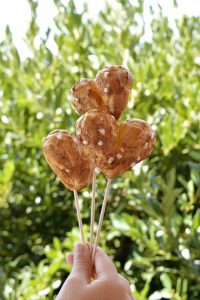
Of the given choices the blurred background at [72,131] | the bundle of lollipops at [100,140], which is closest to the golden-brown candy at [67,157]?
the bundle of lollipops at [100,140]

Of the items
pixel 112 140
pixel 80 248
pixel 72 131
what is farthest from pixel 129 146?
pixel 72 131

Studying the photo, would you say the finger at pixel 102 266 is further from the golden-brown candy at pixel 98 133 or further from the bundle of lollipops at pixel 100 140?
the golden-brown candy at pixel 98 133

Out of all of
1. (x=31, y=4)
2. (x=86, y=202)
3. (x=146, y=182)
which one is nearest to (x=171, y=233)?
(x=146, y=182)

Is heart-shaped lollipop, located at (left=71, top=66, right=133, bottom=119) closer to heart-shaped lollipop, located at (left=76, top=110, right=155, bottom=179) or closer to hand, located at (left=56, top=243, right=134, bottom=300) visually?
heart-shaped lollipop, located at (left=76, top=110, right=155, bottom=179)

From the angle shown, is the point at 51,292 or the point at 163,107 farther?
the point at 163,107

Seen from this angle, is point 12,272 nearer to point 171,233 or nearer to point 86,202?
point 86,202

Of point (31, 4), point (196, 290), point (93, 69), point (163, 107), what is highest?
point (31, 4)
